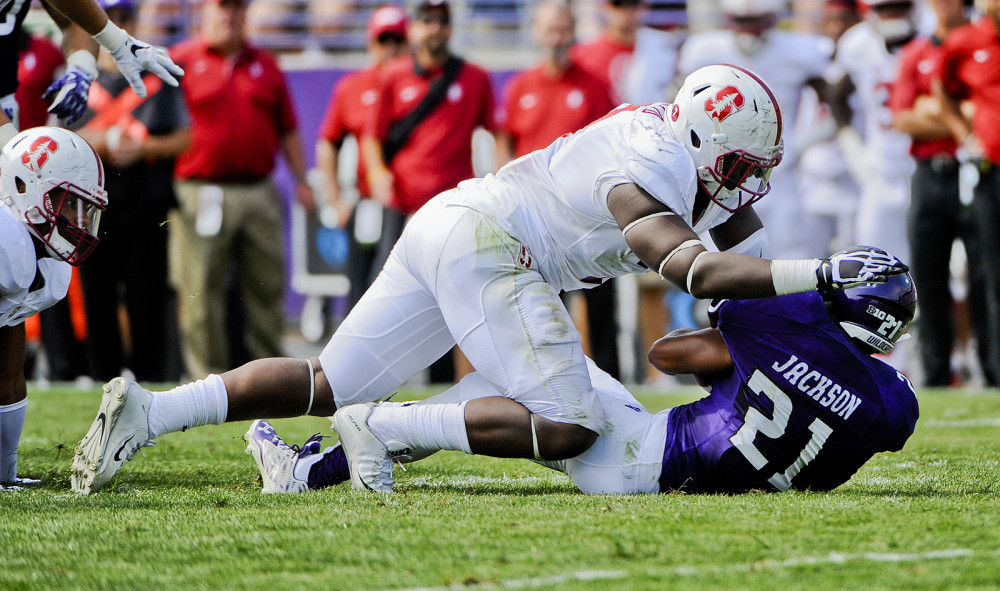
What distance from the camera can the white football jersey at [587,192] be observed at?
3812 mm

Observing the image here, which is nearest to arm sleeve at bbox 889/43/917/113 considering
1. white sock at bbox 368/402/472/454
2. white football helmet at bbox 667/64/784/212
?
white football helmet at bbox 667/64/784/212

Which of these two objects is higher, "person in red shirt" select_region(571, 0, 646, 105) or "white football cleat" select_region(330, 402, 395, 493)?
"person in red shirt" select_region(571, 0, 646, 105)

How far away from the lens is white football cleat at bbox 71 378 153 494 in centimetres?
397

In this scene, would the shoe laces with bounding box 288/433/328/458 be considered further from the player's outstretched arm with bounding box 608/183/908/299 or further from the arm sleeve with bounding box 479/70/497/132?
the arm sleeve with bounding box 479/70/497/132

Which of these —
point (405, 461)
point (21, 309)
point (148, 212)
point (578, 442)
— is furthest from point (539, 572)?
point (148, 212)

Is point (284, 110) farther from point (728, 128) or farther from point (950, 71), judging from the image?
point (728, 128)

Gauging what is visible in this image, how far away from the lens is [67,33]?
209 inches

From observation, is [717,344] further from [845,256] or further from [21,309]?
[21,309]

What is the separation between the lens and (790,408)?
12.4 ft

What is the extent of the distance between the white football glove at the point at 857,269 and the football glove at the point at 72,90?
2937 mm

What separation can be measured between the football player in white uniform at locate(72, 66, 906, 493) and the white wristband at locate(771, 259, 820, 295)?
5 centimetres

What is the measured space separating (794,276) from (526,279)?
2.78 ft

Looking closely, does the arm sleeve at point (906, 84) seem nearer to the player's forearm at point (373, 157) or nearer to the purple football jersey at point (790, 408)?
the player's forearm at point (373, 157)

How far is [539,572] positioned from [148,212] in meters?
6.29
